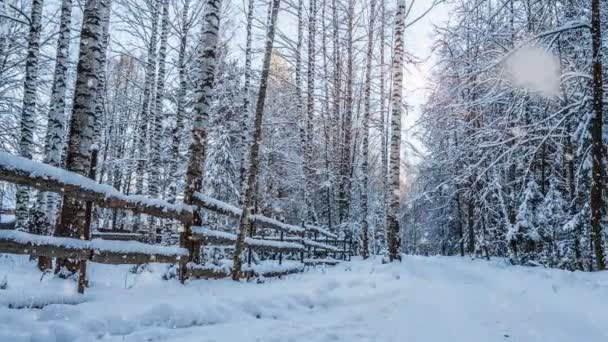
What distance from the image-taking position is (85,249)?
15.9 feet

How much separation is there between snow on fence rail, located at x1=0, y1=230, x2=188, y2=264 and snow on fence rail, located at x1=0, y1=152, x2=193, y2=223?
48 cm

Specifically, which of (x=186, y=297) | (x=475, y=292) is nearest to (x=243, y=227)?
(x=186, y=297)

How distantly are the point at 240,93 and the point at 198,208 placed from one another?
58.0 ft

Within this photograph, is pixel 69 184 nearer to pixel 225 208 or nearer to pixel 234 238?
pixel 225 208

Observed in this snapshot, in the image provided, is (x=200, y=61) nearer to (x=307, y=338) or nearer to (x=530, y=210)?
(x=307, y=338)

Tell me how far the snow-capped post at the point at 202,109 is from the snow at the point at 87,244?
3.46ft

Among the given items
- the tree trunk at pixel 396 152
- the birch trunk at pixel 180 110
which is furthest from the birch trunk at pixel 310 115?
the birch trunk at pixel 180 110

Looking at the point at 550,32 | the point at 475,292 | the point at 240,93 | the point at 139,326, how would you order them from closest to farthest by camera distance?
the point at 139,326 < the point at 475,292 < the point at 550,32 < the point at 240,93

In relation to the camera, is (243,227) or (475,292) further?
(475,292)

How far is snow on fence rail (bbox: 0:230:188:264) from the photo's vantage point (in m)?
4.11

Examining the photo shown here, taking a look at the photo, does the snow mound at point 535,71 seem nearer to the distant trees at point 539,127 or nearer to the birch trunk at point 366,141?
the distant trees at point 539,127

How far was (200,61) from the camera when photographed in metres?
7.77

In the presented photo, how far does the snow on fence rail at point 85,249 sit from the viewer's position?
411cm

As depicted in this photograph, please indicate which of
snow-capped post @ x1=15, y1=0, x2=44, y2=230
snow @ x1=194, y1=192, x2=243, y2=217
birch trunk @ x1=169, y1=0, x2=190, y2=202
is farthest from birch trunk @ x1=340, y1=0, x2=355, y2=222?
snow-capped post @ x1=15, y1=0, x2=44, y2=230
